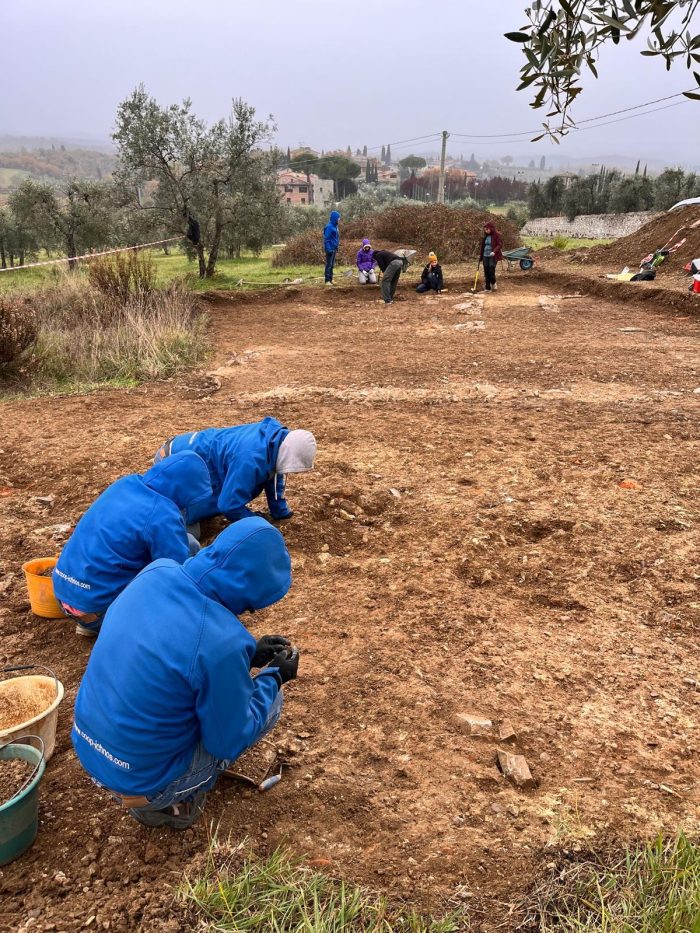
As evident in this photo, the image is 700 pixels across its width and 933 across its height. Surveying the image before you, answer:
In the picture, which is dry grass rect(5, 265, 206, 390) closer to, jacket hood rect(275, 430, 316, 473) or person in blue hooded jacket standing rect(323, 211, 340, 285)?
person in blue hooded jacket standing rect(323, 211, 340, 285)

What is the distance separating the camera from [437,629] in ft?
10.7

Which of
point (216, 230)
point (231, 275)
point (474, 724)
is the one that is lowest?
point (474, 724)

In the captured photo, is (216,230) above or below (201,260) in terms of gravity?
above

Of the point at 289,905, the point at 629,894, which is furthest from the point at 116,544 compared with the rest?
the point at 629,894

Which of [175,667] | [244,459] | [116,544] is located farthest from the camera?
[244,459]

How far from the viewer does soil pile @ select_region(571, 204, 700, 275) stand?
14477 mm

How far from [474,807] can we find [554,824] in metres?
0.28

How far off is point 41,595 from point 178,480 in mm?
1059

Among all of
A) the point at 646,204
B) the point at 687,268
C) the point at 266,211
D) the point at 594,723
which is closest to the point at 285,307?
the point at 266,211

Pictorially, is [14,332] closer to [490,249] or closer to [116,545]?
[116,545]

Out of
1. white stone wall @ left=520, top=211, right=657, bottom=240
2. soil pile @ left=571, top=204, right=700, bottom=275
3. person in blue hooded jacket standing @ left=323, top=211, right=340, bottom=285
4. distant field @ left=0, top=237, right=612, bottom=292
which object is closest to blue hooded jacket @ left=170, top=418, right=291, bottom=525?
distant field @ left=0, top=237, right=612, bottom=292

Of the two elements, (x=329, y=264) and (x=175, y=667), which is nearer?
(x=175, y=667)

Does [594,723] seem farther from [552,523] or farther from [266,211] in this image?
[266,211]

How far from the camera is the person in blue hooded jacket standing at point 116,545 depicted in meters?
2.73
